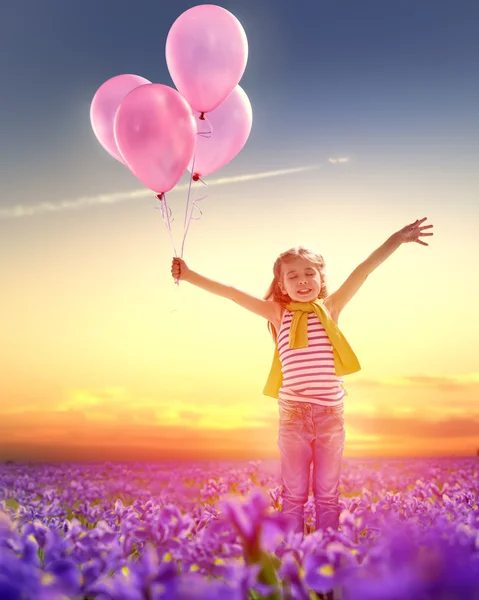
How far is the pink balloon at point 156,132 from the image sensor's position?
443cm

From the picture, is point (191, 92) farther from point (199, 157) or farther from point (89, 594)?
point (89, 594)

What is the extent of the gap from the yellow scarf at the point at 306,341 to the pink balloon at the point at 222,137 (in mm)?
1635

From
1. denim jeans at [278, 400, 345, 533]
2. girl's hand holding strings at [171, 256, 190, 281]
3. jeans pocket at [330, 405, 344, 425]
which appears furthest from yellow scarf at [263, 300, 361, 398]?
girl's hand holding strings at [171, 256, 190, 281]

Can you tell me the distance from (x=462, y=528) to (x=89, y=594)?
4.57 feet

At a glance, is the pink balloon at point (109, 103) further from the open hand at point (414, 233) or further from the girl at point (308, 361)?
the open hand at point (414, 233)

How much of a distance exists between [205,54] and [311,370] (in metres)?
2.69

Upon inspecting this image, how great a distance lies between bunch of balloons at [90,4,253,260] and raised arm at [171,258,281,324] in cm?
67

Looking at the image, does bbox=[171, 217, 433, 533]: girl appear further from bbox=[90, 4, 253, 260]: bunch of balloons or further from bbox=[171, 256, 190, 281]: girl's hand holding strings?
bbox=[90, 4, 253, 260]: bunch of balloons

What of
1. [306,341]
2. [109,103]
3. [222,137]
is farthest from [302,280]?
[109,103]

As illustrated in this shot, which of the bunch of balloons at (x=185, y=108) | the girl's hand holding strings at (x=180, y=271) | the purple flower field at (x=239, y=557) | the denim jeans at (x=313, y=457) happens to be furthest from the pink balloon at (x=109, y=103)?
the purple flower field at (x=239, y=557)

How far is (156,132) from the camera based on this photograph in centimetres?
441

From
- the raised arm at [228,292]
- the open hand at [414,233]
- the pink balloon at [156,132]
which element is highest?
the pink balloon at [156,132]

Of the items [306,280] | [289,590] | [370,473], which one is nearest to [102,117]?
[306,280]

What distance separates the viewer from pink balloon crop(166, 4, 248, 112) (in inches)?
187
